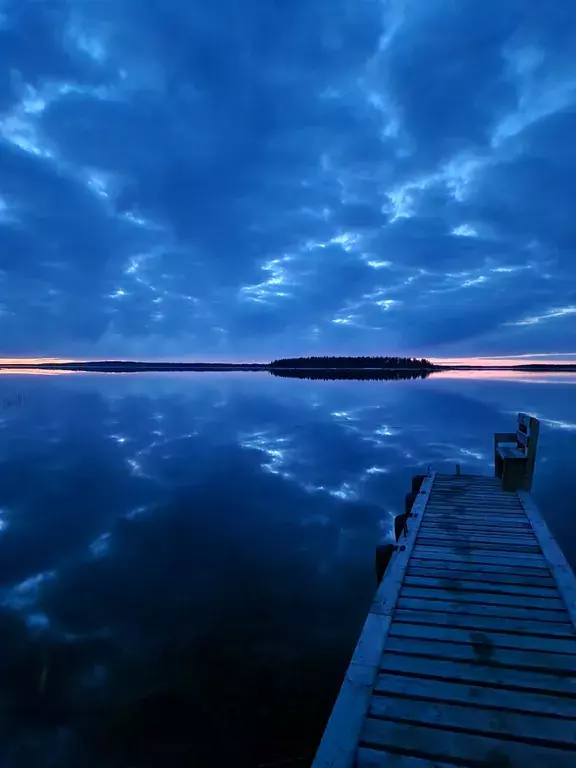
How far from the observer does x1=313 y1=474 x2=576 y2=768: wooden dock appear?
146 inches

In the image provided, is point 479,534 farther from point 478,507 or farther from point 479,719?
point 479,719

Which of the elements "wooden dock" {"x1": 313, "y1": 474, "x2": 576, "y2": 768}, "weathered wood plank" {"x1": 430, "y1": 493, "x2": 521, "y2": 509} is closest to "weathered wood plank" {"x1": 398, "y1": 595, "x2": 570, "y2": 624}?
"wooden dock" {"x1": 313, "y1": 474, "x2": 576, "y2": 768}

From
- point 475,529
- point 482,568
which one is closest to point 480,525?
point 475,529

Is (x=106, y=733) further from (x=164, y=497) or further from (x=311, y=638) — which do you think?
(x=164, y=497)

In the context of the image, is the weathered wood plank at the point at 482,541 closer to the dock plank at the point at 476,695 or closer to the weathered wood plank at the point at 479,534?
the weathered wood plank at the point at 479,534

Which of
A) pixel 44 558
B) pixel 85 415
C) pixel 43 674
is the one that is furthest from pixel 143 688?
pixel 85 415

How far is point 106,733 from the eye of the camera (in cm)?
581

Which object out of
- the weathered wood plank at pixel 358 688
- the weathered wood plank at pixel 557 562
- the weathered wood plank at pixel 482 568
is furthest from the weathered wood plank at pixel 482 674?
the weathered wood plank at pixel 482 568

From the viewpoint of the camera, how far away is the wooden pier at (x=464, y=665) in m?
3.71

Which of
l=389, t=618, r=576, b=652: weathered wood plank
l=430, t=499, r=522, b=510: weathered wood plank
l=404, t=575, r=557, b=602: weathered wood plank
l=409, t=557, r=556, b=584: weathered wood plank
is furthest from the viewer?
l=430, t=499, r=522, b=510: weathered wood plank

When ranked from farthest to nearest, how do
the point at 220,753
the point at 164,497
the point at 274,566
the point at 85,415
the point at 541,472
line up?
the point at 85,415, the point at 541,472, the point at 164,497, the point at 274,566, the point at 220,753

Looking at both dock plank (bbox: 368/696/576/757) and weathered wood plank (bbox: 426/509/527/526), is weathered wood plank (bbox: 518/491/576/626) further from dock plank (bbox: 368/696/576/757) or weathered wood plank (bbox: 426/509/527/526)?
dock plank (bbox: 368/696/576/757)

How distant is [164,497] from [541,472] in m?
15.2

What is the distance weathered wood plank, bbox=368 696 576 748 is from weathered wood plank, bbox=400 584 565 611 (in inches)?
81.3
